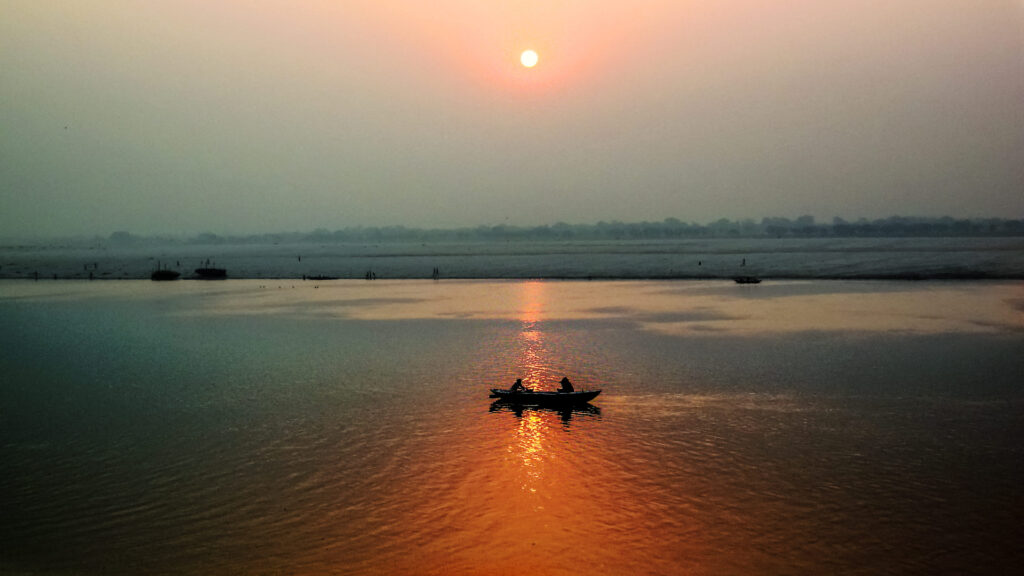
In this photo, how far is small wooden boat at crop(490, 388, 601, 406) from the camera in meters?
34.2

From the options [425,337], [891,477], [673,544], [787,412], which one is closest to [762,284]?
[425,337]

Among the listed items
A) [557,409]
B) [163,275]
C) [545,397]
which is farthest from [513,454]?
[163,275]

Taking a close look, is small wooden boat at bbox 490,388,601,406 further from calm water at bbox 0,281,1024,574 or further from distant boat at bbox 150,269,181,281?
distant boat at bbox 150,269,181,281

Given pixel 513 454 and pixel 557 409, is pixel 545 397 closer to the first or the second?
pixel 557 409

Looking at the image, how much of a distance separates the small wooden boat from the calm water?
3.17 ft

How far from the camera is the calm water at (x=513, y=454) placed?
19.3 metres

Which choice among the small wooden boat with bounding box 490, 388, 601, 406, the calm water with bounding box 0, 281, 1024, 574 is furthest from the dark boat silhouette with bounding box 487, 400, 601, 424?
the calm water with bounding box 0, 281, 1024, 574

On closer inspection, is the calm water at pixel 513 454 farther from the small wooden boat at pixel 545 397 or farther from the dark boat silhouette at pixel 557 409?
the small wooden boat at pixel 545 397

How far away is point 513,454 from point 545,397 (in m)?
7.54

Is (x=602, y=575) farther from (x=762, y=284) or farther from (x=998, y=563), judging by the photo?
(x=762, y=284)

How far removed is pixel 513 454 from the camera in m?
27.2

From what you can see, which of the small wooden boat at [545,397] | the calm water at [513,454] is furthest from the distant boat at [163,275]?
the small wooden boat at [545,397]

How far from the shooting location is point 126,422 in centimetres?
3259

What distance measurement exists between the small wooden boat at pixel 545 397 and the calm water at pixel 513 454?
97 centimetres
